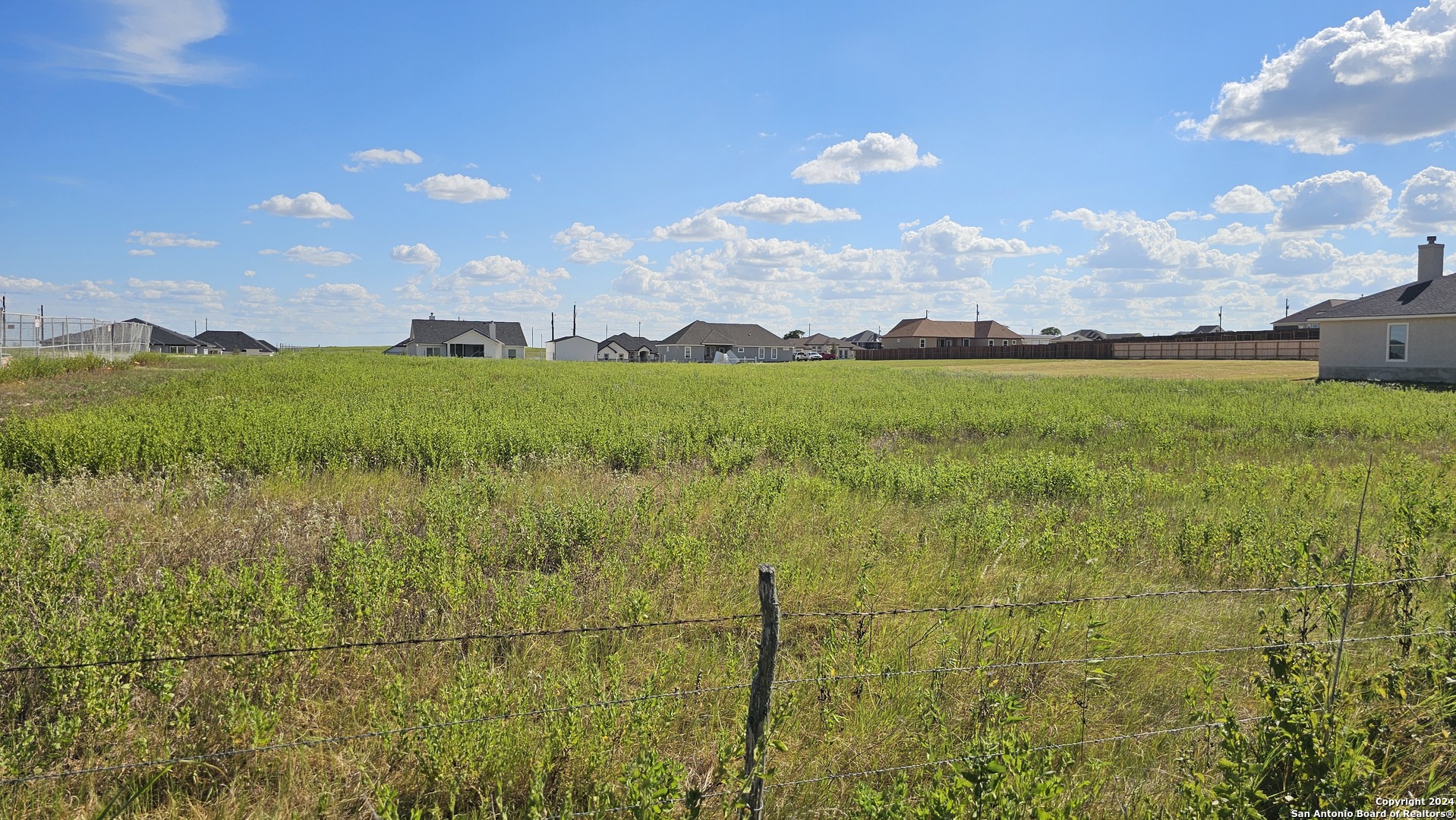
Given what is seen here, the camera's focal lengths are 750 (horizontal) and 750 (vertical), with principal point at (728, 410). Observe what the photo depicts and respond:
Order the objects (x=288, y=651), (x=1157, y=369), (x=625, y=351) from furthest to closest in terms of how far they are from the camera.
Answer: (x=625, y=351), (x=1157, y=369), (x=288, y=651)

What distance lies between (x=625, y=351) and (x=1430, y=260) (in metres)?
84.2

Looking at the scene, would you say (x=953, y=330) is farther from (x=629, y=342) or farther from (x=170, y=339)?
(x=170, y=339)

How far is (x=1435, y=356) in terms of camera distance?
3055cm

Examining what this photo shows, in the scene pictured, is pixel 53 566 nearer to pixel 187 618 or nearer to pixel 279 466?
pixel 187 618

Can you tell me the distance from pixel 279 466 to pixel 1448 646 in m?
11.3

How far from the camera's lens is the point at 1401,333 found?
31.9 metres

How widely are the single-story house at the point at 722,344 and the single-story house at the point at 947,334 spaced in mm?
15373

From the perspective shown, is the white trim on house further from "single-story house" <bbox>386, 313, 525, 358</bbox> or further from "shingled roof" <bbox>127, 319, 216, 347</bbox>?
"shingled roof" <bbox>127, 319, 216, 347</bbox>

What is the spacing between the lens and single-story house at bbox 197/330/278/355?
120 m

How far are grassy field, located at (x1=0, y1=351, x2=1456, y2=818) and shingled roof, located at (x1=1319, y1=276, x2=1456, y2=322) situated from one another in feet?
86.5

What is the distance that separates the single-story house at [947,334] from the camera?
333 ft

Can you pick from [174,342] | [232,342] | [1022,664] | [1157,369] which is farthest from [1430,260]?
[232,342]

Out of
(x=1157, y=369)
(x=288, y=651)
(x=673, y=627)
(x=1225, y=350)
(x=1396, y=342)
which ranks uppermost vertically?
Result: (x=1225, y=350)

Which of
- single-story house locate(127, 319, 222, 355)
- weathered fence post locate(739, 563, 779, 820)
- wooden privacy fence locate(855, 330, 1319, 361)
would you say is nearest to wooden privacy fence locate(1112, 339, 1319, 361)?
wooden privacy fence locate(855, 330, 1319, 361)
